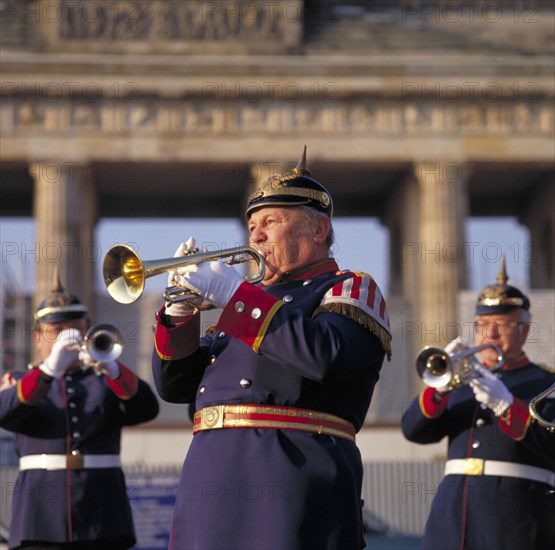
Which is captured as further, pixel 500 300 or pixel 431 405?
pixel 500 300

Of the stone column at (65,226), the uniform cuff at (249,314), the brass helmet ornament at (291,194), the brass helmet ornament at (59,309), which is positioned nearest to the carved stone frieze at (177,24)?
the stone column at (65,226)

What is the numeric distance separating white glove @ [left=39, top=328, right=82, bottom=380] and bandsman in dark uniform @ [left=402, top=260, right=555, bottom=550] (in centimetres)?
215

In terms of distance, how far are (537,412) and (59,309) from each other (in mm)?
3355

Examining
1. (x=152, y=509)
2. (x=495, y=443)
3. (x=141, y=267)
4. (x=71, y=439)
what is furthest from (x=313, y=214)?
(x=152, y=509)

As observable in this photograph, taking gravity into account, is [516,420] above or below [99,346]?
below

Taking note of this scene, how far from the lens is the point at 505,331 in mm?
8648

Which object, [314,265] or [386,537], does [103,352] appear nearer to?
[314,265]

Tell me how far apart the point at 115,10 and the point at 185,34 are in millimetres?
1903

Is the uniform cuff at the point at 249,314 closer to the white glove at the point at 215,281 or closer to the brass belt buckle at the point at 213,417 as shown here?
the white glove at the point at 215,281

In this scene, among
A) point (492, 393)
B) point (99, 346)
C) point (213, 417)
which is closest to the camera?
point (213, 417)

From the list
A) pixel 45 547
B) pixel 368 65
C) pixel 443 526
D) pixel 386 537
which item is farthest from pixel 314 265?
pixel 368 65

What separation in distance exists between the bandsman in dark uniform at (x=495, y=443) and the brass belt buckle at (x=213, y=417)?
2.70 meters

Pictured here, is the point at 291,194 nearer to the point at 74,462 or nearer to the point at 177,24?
the point at 74,462

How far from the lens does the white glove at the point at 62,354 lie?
8.58 meters
